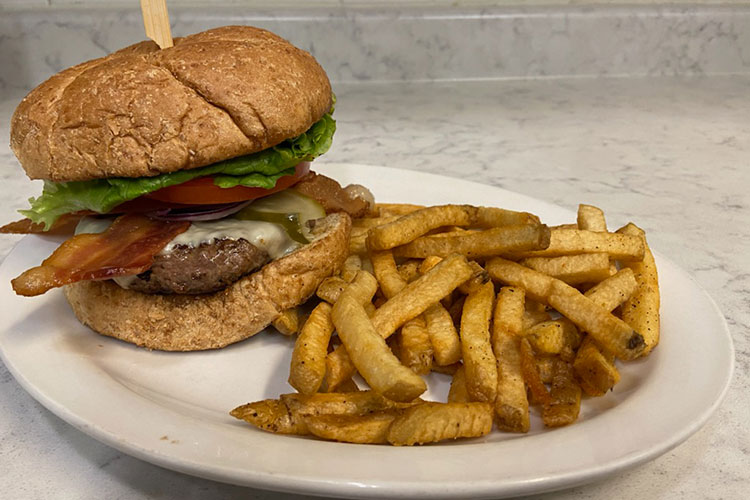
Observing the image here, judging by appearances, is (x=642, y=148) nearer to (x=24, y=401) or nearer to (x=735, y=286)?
(x=735, y=286)

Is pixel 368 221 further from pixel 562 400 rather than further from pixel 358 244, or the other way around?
pixel 562 400

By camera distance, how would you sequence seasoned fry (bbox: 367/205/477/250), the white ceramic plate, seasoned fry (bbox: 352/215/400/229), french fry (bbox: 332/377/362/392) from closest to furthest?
the white ceramic plate → french fry (bbox: 332/377/362/392) → seasoned fry (bbox: 367/205/477/250) → seasoned fry (bbox: 352/215/400/229)

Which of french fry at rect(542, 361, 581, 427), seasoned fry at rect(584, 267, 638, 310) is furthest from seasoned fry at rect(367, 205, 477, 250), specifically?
french fry at rect(542, 361, 581, 427)

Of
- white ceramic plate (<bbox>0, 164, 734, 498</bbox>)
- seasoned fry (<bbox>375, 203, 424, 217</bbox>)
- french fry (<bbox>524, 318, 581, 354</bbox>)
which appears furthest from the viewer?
seasoned fry (<bbox>375, 203, 424, 217</bbox>)

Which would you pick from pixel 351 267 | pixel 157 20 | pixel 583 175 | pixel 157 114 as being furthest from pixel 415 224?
pixel 583 175

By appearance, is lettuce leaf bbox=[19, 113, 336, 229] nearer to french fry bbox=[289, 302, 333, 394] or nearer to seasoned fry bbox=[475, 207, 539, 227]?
french fry bbox=[289, 302, 333, 394]

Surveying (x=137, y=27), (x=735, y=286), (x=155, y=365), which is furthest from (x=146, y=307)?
(x=137, y=27)
